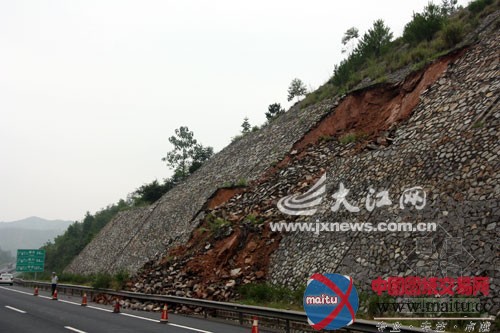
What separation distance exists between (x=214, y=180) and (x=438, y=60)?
1730 cm

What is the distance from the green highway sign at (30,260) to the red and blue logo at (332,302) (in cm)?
4580

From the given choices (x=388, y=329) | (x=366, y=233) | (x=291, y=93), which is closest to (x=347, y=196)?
(x=366, y=233)

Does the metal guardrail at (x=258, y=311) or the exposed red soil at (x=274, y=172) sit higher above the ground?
the exposed red soil at (x=274, y=172)

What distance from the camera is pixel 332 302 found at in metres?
6.87

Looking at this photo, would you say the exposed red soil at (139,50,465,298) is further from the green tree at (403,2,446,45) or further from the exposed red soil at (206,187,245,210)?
the green tree at (403,2,446,45)

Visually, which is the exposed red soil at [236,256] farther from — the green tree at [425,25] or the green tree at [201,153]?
the green tree at [201,153]

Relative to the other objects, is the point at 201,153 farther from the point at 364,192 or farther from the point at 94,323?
the point at 94,323

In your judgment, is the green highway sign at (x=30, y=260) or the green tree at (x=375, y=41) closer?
the green tree at (x=375, y=41)

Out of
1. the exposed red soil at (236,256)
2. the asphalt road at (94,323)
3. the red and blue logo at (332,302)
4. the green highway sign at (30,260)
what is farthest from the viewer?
the green highway sign at (30,260)

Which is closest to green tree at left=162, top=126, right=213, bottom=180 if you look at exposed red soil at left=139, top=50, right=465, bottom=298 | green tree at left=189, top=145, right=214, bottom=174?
green tree at left=189, top=145, right=214, bottom=174

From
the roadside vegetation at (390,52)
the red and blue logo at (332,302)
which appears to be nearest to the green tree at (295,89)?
the roadside vegetation at (390,52)

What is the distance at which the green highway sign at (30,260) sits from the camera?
45.5 m

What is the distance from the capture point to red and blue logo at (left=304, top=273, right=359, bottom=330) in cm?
682

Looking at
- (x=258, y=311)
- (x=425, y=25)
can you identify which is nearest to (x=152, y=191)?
(x=425, y=25)
